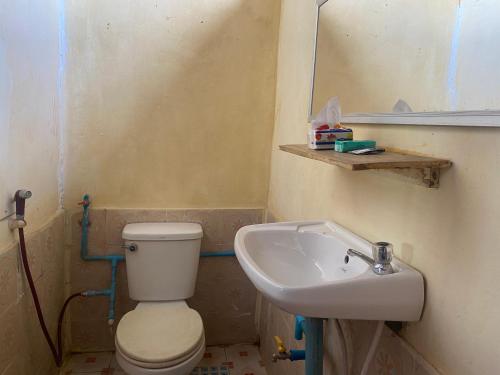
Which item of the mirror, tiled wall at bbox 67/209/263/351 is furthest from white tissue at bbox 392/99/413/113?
tiled wall at bbox 67/209/263/351

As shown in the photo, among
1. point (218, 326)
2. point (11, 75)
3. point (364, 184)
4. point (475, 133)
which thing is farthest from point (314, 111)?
point (218, 326)

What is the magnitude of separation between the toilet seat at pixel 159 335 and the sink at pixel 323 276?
24.1 inches

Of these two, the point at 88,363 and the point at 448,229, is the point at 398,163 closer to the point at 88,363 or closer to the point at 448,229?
the point at 448,229

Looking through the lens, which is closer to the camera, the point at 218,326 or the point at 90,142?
the point at 90,142

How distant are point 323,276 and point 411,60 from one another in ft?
2.18

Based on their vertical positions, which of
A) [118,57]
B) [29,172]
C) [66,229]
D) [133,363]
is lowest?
[133,363]

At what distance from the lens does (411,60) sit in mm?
1024

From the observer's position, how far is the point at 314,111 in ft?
5.26

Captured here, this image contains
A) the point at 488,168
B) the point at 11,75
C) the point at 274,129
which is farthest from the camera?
the point at 274,129

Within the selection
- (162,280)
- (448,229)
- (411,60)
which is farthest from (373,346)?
(162,280)

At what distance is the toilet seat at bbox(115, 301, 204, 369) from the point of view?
1.57m

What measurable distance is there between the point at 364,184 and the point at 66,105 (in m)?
1.54

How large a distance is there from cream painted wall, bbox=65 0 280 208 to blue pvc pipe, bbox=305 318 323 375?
1.17 metres

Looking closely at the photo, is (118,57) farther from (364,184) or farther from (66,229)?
(364,184)
